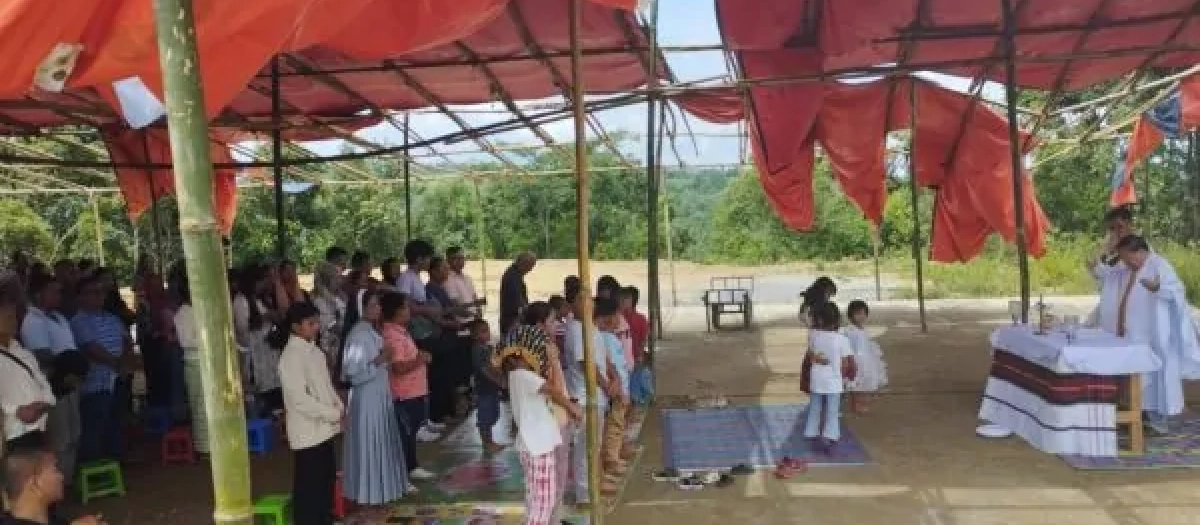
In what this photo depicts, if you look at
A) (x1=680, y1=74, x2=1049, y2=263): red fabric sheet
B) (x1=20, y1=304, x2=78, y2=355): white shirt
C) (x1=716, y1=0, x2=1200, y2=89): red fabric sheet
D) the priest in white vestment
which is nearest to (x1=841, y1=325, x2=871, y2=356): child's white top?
the priest in white vestment

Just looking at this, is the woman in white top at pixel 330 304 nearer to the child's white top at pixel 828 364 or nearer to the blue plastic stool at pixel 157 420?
the blue plastic stool at pixel 157 420

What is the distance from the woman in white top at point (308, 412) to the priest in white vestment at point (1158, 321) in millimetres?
4789

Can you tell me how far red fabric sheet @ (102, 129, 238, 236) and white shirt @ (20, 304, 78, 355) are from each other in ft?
13.4

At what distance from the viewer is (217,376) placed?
2066 mm

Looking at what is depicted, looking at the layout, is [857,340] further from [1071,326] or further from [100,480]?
[100,480]

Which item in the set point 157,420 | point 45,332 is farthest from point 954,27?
point 157,420

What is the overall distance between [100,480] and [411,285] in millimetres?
2381

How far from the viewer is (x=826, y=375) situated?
5734 millimetres

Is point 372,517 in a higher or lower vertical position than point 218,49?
lower

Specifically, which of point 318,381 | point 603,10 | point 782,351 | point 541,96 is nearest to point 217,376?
point 318,381

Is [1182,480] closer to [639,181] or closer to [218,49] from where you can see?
[218,49]

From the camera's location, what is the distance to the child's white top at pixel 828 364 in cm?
573

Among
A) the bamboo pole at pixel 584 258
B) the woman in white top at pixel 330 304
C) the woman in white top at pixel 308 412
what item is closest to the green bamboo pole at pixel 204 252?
the bamboo pole at pixel 584 258

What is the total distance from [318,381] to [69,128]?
9469 mm
